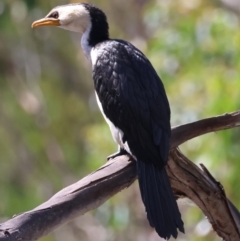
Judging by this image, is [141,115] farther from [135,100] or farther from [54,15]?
[54,15]

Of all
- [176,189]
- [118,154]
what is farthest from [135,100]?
[176,189]

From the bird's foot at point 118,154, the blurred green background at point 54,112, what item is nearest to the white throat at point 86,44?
the bird's foot at point 118,154

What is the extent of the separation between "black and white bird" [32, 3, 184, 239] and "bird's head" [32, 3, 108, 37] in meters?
Result: 0.13

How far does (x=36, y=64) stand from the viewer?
9297 mm

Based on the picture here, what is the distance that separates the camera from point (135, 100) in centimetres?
294

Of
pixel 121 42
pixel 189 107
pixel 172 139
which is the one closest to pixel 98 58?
pixel 121 42

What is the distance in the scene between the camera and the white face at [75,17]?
354 centimetres

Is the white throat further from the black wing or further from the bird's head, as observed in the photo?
the black wing

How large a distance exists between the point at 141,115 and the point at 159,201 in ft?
1.39

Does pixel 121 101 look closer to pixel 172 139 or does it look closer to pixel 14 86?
pixel 172 139

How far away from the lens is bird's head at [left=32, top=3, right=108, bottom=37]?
351 centimetres

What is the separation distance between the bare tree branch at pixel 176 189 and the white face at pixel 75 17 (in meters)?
0.96

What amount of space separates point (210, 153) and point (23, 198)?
5319 mm

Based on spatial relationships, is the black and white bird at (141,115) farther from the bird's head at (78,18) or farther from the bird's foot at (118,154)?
the bird's head at (78,18)
